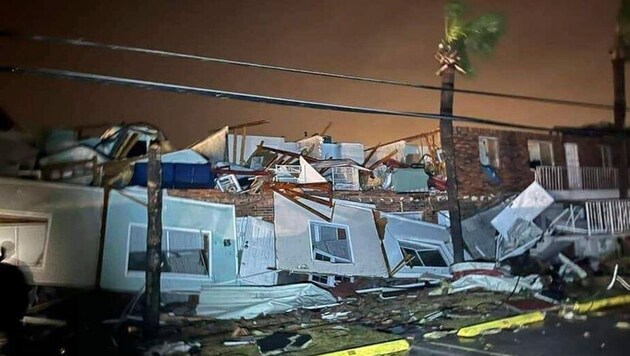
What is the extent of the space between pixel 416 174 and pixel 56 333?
1237cm

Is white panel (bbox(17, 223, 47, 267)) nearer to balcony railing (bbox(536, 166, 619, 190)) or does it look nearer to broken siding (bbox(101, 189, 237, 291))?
broken siding (bbox(101, 189, 237, 291))

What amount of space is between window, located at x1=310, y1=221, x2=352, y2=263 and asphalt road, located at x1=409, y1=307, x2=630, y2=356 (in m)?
Result: 6.57

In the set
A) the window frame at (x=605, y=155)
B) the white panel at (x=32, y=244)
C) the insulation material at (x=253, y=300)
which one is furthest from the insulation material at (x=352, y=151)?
the window frame at (x=605, y=155)

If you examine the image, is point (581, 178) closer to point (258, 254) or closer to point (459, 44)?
point (459, 44)

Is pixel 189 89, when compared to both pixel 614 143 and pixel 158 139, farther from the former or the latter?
pixel 614 143

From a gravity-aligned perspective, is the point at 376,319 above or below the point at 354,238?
below

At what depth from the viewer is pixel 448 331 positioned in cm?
Result: 1109

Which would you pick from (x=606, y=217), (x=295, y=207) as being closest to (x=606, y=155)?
(x=606, y=217)

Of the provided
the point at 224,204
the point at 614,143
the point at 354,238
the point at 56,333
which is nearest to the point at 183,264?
the point at 224,204

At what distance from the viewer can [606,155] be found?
22.9 meters

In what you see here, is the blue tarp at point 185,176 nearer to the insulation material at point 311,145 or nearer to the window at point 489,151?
the insulation material at point 311,145

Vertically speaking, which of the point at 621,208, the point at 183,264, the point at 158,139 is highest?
the point at 158,139

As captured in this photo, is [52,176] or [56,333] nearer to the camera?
[56,333]

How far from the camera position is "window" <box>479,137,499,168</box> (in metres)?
22.5
